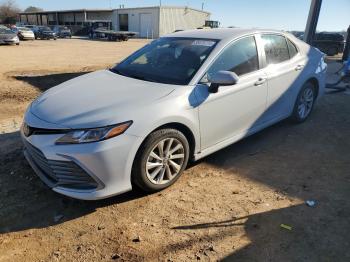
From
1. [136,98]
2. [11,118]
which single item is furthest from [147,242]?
[11,118]

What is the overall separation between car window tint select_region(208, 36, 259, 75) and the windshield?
18 centimetres

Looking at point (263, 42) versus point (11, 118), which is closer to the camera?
point (263, 42)

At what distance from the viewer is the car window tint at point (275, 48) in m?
4.81

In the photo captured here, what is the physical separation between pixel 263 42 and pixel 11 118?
177 inches

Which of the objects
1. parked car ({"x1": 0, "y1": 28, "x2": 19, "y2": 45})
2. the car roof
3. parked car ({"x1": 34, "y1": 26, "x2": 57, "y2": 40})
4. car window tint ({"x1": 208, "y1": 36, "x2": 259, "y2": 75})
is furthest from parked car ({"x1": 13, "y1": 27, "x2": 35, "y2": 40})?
car window tint ({"x1": 208, "y1": 36, "x2": 259, "y2": 75})

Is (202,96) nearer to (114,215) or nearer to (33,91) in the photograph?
(114,215)

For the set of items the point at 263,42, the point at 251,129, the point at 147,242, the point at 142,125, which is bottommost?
the point at 147,242

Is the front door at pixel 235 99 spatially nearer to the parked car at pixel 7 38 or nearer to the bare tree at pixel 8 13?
the parked car at pixel 7 38

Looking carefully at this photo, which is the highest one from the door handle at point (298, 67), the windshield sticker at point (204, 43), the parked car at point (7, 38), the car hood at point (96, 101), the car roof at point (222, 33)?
the car roof at point (222, 33)

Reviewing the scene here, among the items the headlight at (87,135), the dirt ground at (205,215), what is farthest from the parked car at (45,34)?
the headlight at (87,135)

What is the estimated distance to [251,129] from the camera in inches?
186

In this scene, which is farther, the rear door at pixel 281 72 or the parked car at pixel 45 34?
the parked car at pixel 45 34

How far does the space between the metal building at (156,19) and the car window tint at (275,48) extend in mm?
45283

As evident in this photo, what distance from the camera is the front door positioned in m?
3.97
